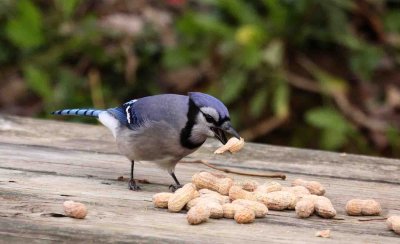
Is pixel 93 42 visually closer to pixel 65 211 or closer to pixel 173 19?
pixel 173 19

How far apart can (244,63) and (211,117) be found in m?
2.49

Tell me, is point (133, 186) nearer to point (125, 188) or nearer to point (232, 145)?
point (125, 188)

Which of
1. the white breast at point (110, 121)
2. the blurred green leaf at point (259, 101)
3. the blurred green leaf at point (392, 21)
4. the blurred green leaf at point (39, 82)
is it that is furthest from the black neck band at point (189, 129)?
the blurred green leaf at point (392, 21)

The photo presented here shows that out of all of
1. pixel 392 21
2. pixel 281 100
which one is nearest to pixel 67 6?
pixel 281 100

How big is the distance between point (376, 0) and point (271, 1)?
29.5 inches

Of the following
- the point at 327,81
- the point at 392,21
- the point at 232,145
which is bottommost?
the point at 232,145

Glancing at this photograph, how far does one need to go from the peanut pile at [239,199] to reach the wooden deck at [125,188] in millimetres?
26

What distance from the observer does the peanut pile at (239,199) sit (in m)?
2.50

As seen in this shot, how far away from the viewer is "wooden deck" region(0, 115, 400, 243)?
2.32 meters

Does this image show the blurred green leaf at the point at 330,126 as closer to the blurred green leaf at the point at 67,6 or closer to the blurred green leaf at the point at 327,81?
the blurred green leaf at the point at 327,81

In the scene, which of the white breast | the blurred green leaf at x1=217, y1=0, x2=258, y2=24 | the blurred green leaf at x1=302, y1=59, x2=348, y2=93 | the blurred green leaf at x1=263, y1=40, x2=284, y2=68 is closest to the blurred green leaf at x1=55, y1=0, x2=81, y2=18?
the blurred green leaf at x1=217, y1=0, x2=258, y2=24

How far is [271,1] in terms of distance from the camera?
5.28 meters

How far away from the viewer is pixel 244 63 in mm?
5320

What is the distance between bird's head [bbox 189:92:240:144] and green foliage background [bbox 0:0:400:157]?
2268 mm
